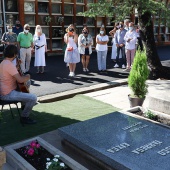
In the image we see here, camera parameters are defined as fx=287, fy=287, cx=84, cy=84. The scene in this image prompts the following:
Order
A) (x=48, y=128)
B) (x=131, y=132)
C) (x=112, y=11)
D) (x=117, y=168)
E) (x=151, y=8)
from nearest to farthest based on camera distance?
(x=117, y=168) → (x=131, y=132) → (x=48, y=128) → (x=151, y=8) → (x=112, y=11)

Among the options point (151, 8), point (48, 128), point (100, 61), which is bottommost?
point (48, 128)

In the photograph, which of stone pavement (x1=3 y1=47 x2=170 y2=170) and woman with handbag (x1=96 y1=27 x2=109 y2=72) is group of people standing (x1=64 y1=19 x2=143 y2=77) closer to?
woman with handbag (x1=96 y1=27 x2=109 y2=72)

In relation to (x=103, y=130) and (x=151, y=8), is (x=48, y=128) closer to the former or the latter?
(x=103, y=130)

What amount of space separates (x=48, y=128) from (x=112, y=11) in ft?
15.7

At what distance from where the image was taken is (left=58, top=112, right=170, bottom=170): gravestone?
145 inches

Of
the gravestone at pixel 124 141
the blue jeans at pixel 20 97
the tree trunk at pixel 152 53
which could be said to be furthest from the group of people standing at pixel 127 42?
the blue jeans at pixel 20 97

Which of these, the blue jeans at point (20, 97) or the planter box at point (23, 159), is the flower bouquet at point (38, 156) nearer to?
the planter box at point (23, 159)

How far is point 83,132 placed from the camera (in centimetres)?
461

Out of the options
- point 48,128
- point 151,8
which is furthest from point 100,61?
point 48,128

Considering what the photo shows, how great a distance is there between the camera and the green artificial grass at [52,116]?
5.32m

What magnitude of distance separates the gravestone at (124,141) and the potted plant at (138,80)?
3.15 feet

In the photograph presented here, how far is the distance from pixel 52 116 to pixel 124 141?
2.43 meters

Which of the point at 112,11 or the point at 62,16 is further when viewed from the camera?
the point at 62,16

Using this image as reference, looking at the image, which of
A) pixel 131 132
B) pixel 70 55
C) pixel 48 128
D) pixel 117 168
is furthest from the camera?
pixel 70 55
